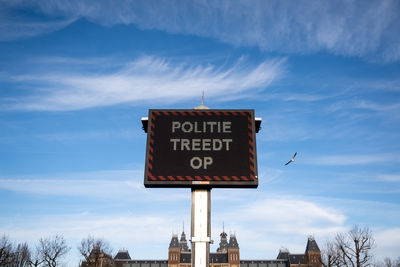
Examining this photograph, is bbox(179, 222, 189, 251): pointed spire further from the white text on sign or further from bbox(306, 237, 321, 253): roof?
the white text on sign

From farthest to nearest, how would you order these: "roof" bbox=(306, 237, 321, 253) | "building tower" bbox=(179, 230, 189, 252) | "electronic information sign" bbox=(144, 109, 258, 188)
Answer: "building tower" bbox=(179, 230, 189, 252)
"roof" bbox=(306, 237, 321, 253)
"electronic information sign" bbox=(144, 109, 258, 188)

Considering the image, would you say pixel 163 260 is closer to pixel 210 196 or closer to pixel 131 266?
pixel 131 266

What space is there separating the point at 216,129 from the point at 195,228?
3.84m

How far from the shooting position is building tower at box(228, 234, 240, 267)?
11538 cm

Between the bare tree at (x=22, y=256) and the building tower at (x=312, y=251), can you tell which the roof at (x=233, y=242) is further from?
the bare tree at (x=22, y=256)

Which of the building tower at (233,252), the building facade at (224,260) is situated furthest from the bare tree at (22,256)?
the building tower at (233,252)

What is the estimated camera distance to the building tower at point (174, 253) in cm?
11512

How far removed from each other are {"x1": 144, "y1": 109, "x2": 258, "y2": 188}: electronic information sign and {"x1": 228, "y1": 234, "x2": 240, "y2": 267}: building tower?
362ft

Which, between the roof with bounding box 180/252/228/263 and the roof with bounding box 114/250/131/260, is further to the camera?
the roof with bounding box 114/250/131/260

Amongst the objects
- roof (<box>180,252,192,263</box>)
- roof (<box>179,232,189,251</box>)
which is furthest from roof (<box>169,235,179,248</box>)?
roof (<box>179,232,189,251</box>)

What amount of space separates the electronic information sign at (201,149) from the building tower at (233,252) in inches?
4345

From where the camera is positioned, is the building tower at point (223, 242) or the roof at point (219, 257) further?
the building tower at point (223, 242)

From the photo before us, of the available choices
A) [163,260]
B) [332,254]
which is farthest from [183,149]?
[163,260]

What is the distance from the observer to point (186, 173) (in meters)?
12.8
